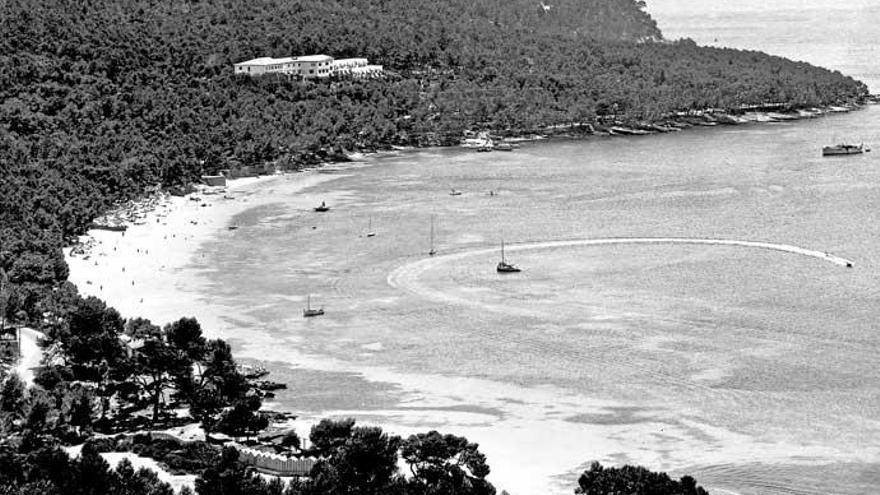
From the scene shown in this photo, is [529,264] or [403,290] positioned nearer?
[403,290]

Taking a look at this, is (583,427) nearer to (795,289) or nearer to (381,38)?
(795,289)

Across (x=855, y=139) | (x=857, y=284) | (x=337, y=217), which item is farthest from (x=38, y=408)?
(x=855, y=139)

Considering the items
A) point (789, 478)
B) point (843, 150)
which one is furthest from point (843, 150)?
point (789, 478)

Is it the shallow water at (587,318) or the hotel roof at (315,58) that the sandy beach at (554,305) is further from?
the hotel roof at (315,58)

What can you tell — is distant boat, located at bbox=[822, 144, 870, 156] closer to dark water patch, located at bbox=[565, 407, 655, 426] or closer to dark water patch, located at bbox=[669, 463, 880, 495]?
dark water patch, located at bbox=[565, 407, 655, 426]

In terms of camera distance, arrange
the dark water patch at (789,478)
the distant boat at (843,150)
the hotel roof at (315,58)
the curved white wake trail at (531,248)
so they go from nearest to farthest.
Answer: the dark water patch at (789,478), the curved white wake trail at (531,248), the distant boat at (843,150), the hotel roof at (315,58)

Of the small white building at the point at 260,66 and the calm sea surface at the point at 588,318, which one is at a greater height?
the small white building at the point at 260,66

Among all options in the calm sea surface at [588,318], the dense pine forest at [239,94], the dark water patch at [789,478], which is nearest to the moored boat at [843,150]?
the calm sea surface at [588,318]
